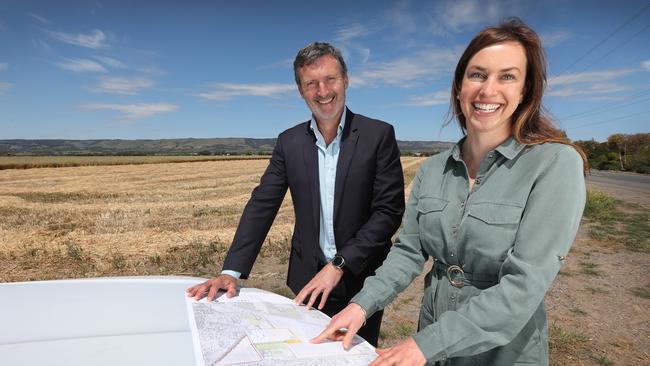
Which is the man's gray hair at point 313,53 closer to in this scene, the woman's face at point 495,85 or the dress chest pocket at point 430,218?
the woman's face at point 495,85

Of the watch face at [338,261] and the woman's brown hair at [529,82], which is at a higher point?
the woman's brown hair at [529,82]

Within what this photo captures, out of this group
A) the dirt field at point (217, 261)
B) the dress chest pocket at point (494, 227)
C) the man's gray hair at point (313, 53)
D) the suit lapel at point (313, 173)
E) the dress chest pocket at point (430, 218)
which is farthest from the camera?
the dirt field at point (217, 261)

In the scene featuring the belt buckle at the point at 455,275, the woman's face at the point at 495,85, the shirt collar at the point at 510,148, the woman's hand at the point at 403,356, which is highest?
the woman's face at the point at 495,85

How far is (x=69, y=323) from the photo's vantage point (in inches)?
69.4

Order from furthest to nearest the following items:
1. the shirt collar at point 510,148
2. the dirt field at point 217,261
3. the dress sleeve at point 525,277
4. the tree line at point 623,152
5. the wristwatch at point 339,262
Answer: the tree line at point 623,152 < the dirt field at point 217,261 < the wristwatch at point 339,262 < the shirt collar at point 510,148 < the dress sleeve at point 525,277

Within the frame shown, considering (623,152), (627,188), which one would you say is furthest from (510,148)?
(623,152)

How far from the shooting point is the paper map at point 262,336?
4.79 ft

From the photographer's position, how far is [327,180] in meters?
2.71

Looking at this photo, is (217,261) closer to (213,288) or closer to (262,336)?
(213,288)

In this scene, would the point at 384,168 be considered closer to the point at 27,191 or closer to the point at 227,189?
the point at 227,189

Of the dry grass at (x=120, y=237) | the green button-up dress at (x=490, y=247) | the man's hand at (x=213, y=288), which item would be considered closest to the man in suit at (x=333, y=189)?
the man's hand at (x=213, y=288)

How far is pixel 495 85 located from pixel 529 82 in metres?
0.16

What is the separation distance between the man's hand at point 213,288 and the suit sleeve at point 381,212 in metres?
0.65

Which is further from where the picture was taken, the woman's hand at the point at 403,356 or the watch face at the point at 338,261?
the watch face at the point at 338,261
